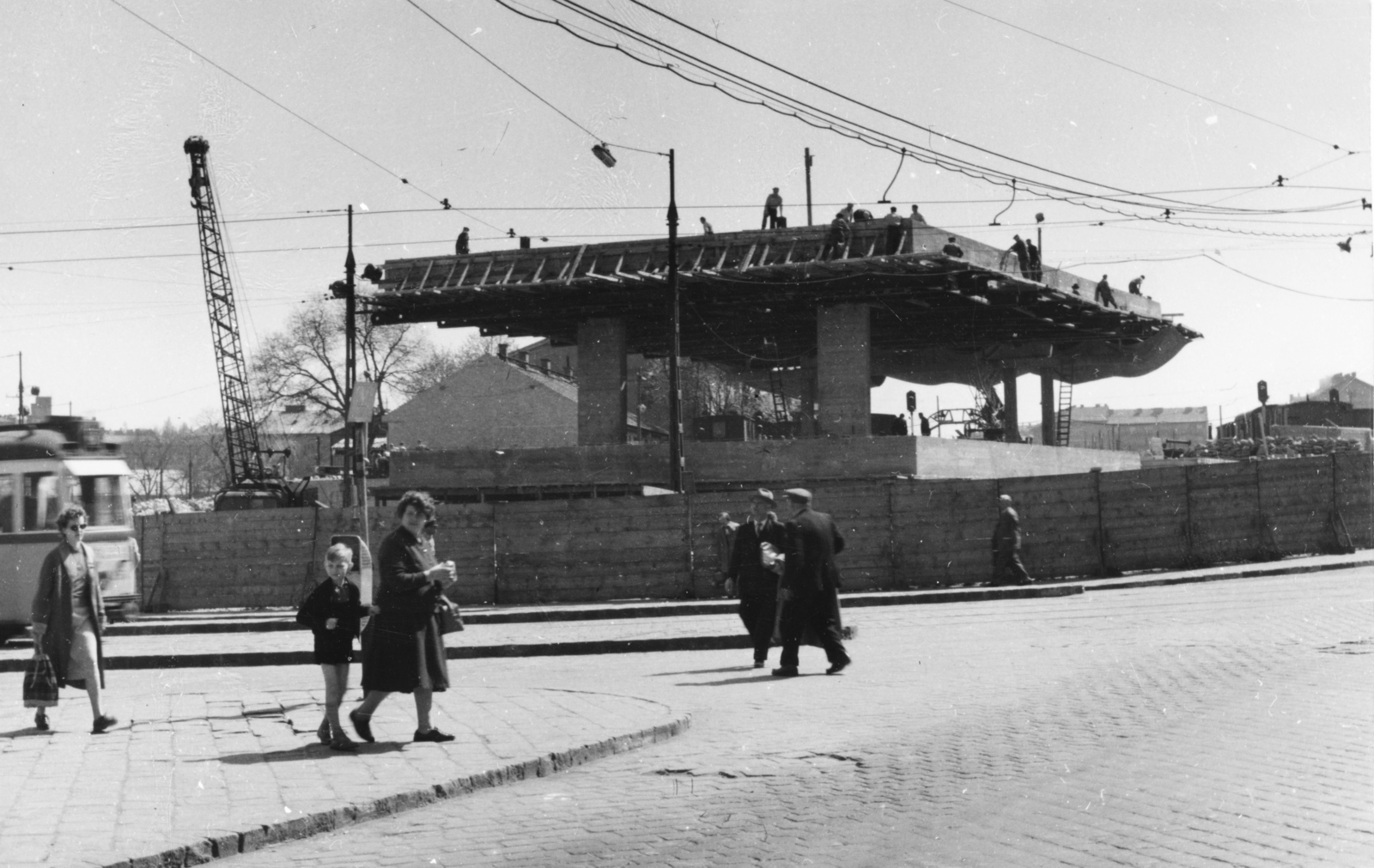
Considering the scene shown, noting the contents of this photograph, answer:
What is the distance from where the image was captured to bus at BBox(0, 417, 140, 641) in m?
20.7

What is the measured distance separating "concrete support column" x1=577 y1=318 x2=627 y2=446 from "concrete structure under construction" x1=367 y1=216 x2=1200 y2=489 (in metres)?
0.04

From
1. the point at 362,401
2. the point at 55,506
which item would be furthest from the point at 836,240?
the point at 55,506

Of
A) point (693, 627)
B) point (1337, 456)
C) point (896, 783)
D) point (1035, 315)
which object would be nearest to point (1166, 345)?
point (1035, 315)

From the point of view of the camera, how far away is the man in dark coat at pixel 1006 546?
2686 centimetres

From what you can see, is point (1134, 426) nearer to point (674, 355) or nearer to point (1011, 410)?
point (1011, 410)

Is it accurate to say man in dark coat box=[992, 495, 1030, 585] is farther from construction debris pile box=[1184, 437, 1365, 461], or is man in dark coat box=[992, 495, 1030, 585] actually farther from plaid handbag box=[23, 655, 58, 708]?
construction debris pile box=[1184, 437, 1365, 461]

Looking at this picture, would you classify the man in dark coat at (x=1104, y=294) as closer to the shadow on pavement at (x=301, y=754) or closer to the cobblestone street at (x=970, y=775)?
the cobblestone street at (x=970, y=775)

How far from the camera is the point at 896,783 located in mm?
7891

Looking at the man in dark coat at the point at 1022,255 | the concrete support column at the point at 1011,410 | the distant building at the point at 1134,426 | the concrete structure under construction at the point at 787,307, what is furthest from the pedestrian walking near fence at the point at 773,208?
the distant building at the point at 1134,426

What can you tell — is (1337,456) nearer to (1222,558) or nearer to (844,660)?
(1222,558)

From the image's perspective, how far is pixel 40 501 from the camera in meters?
21.4

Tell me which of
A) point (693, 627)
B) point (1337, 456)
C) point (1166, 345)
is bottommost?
point (693, 627)

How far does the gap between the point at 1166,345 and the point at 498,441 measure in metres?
34.8

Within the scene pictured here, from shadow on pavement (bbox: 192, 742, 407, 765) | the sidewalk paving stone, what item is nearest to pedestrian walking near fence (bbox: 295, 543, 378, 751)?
shadow on pavement (bbox: 192, 742, 407, 765)
